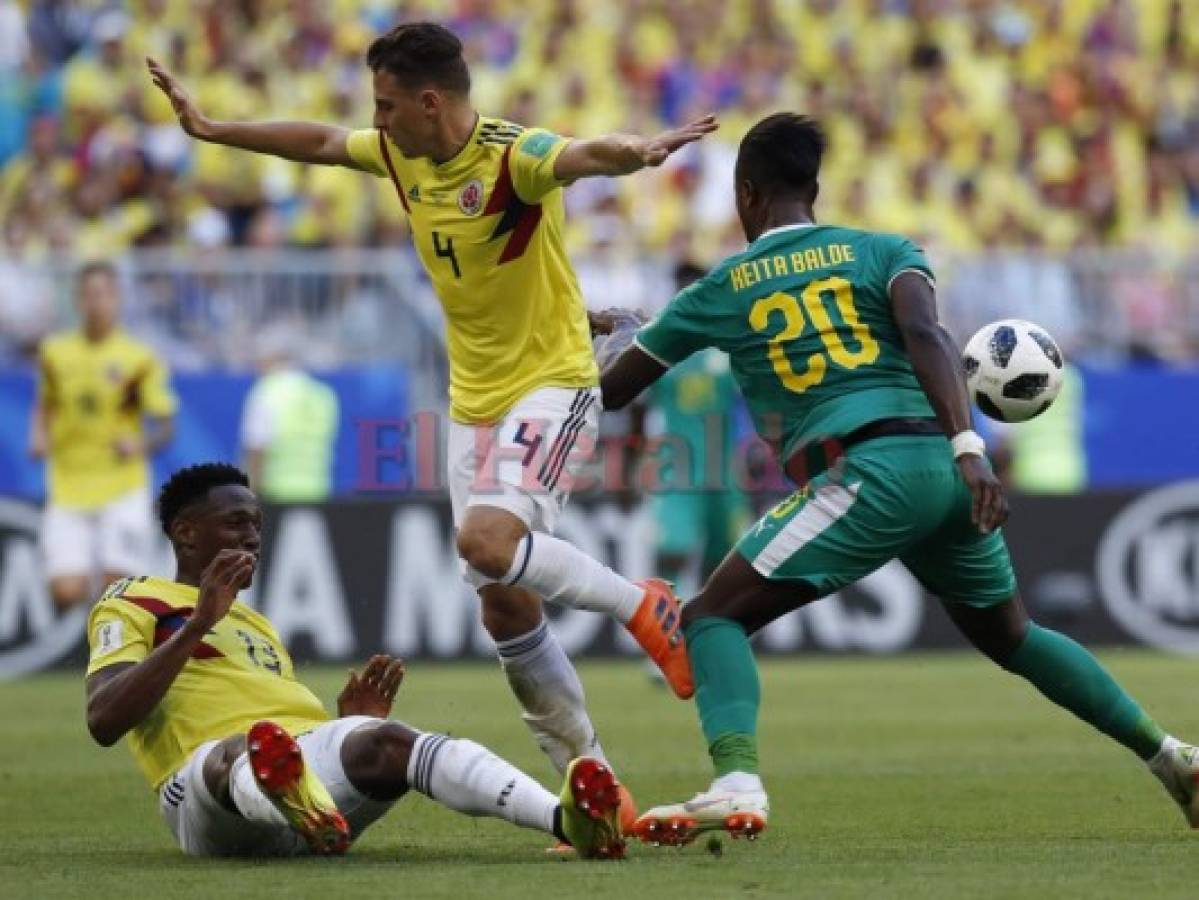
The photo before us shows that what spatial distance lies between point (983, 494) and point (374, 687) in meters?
1.93

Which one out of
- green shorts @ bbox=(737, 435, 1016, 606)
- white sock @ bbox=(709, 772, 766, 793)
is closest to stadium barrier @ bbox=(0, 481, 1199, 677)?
green shorts @ bbox=(737, 435, 1016, 606)

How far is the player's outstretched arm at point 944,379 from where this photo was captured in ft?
23.8

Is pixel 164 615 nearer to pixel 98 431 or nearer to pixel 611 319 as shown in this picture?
pixel 611 319

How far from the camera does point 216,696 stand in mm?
7492

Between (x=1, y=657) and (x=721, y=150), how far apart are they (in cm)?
786

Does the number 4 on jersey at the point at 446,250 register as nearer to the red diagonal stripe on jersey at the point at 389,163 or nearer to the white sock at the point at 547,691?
the red diagonal stripe on jersey at the point at 389,163

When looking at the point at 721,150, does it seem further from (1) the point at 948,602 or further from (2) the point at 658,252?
(1) the point at 948,602

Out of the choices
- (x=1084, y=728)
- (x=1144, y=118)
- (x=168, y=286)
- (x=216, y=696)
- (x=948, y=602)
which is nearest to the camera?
(x=216, y=696)

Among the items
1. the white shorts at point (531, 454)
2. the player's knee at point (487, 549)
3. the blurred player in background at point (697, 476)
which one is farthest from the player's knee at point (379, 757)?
the blurred player in background at point (697, 476)

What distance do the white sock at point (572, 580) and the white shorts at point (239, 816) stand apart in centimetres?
75

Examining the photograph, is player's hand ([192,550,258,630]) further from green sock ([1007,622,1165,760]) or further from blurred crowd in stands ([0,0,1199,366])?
blurred crowd in stands ([0,0,1199,366])

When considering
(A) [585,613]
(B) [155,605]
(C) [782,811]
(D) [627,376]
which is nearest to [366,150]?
(D) [627,376]

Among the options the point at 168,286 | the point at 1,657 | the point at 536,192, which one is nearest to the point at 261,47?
the point at 168,286

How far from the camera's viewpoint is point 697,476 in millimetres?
16344
